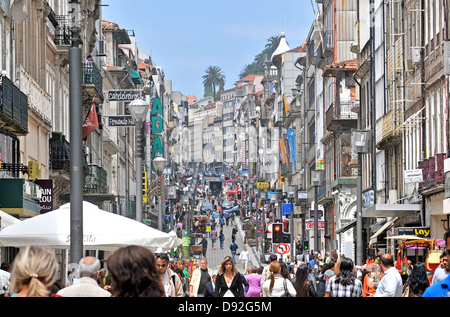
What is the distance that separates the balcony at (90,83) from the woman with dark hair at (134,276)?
128ft

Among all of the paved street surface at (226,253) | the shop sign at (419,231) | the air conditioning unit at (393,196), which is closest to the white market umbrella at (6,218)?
the shop sign at (419,231)

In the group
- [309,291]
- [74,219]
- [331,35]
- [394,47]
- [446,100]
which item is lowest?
[309,291]

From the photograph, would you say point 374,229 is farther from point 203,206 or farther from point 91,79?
point 203,206

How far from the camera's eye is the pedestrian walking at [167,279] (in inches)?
619

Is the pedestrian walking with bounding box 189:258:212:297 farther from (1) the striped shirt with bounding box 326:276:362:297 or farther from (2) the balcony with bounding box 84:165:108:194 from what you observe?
(2) the balcony with bounding box 84:165:108:194

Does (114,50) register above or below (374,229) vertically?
above

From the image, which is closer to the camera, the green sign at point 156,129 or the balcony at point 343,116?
the balcony at point 343,116

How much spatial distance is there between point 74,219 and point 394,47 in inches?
1117

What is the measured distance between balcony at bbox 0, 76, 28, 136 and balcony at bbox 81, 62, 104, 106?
16967mm

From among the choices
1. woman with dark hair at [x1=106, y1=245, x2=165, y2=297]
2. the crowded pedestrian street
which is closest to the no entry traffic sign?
the crowded pedestrian street

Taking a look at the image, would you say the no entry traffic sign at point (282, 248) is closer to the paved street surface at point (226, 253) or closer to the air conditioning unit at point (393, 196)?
the air conditioning unit at point (393, 196)

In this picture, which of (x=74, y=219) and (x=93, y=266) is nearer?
(x=93, y=266)
